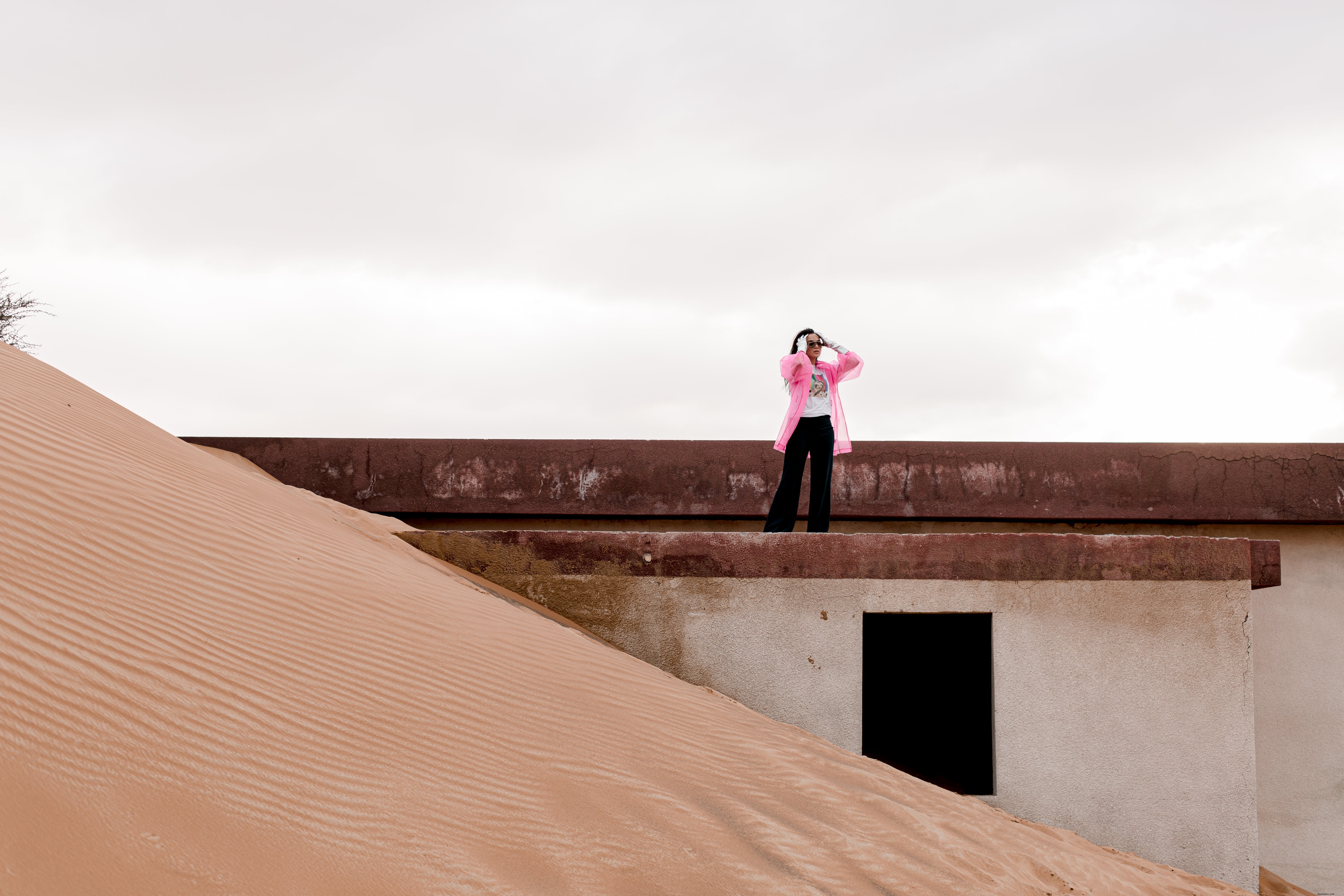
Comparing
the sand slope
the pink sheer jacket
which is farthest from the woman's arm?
the sand slope

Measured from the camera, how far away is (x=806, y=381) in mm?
6902

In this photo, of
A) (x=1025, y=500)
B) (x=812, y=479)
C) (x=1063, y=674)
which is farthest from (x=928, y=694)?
(x=1063, y=674)

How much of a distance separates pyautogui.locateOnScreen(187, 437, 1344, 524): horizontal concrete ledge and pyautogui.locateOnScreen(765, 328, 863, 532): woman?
1.43 m

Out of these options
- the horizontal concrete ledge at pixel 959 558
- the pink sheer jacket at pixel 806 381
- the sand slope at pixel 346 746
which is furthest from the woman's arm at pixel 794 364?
the sand slope at pixel 346 746

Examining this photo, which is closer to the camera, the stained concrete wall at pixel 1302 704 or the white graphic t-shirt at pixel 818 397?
the white graphic t-shirt at pixel 818 397

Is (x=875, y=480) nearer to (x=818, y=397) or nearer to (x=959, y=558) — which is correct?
(x=818, y=397)

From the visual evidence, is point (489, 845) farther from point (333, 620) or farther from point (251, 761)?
point (333, 620)

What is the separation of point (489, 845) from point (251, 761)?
832mm

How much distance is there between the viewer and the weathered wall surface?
560 cm

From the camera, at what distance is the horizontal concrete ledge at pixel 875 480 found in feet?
26.8

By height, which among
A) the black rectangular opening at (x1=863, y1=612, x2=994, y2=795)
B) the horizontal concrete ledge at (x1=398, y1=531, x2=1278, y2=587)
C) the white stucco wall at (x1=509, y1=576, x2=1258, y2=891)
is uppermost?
the horizontal concrete ledge at (x1=398, y1=531, x2=1278, y2=587)

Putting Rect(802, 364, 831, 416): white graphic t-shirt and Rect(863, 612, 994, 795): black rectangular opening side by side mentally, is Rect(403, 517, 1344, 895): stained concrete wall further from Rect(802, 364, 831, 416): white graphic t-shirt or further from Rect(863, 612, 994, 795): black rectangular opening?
Rect(863, 612, 994, 795): black rectangular opening

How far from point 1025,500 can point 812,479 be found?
262 centimetres

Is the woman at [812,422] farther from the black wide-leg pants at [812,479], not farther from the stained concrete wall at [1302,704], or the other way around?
the stained concrete wall at [1302,704]
